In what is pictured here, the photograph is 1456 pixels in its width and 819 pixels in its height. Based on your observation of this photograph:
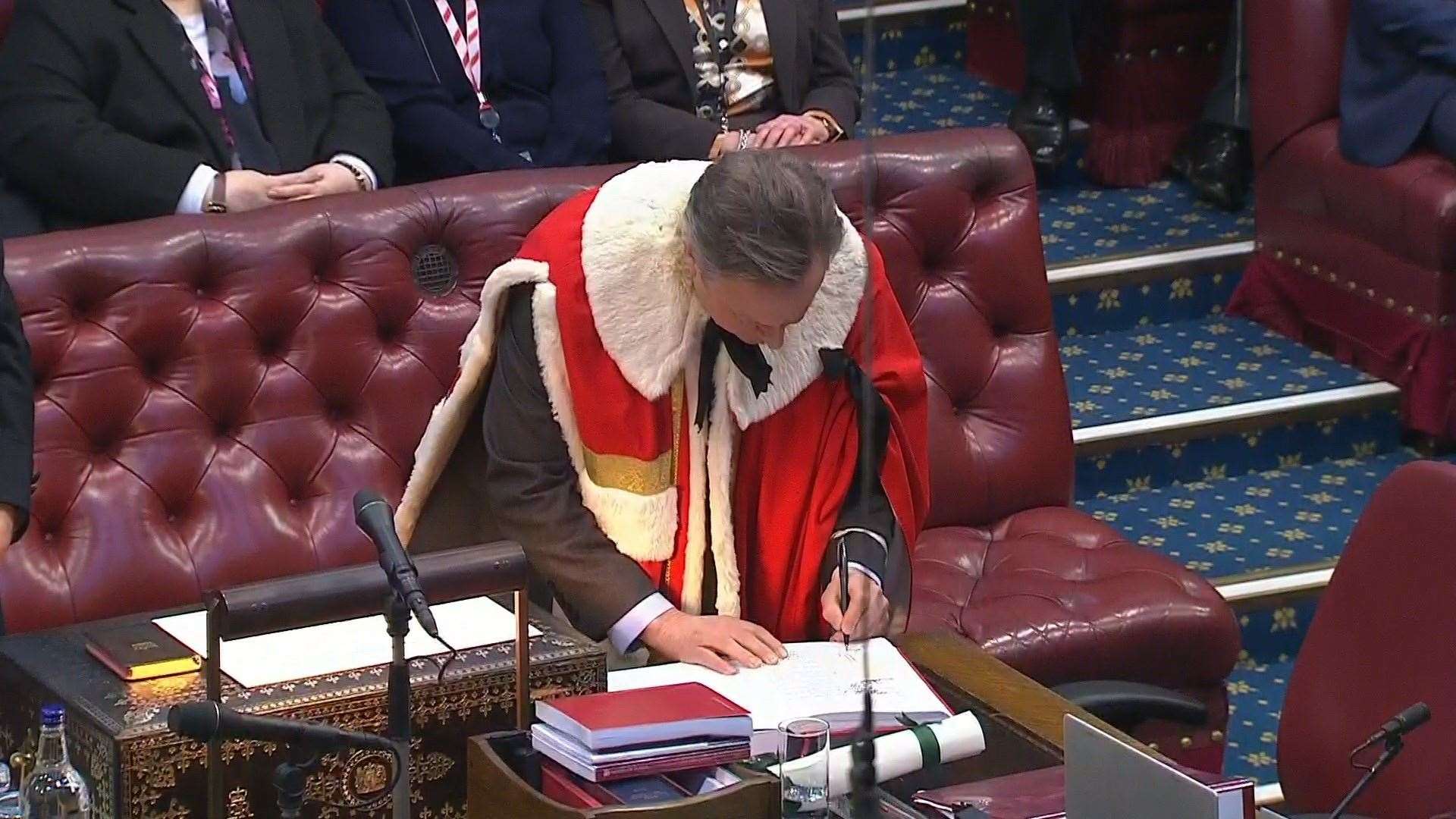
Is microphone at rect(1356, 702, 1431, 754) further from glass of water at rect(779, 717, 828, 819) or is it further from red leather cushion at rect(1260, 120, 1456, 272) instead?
red leather cushion at rect(1260, 120, 1456, 272)

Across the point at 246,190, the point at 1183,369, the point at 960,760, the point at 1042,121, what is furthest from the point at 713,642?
the point at 1042,121

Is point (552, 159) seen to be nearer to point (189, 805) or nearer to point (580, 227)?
point (580, 227)

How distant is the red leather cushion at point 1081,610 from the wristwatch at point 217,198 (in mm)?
1113

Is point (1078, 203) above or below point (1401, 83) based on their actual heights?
below

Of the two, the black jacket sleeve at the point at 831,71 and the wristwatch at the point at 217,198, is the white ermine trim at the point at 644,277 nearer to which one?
the wristwatch at the point at 217,198

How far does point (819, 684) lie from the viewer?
87.2 inches

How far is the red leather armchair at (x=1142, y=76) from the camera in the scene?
15.1ft

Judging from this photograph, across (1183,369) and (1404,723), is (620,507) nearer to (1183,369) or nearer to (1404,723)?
(1404,723)

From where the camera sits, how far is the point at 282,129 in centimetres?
330

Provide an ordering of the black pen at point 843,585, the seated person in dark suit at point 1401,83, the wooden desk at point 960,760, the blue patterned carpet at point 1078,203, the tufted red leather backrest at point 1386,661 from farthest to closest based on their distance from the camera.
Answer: the blue patterned carpet at point 1078,203
the seated person in dark suit at point 1401,83
the black pen at point 843,585
the tufted red leather backrest at point 1386,661
the wooden desk at point 960,760

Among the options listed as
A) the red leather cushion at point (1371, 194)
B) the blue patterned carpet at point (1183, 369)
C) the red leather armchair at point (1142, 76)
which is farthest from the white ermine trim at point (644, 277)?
the red leather armchair at point (1142, 76)

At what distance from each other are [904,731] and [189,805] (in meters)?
0.64

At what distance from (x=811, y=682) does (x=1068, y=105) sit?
2681 mm

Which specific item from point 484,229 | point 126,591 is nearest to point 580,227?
point 484,229
